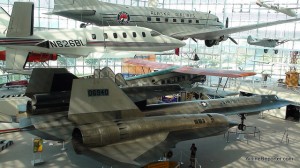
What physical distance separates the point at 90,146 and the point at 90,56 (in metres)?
3.07

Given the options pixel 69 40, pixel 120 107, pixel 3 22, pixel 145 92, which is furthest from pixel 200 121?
pixel 3 22

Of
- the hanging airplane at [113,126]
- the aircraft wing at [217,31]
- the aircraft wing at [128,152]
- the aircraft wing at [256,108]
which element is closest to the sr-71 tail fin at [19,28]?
A: the hanging airplane at [113,126]

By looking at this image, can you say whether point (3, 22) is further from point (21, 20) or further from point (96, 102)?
point (96, 102)

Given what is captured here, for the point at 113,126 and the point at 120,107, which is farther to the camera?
the point at 120,107

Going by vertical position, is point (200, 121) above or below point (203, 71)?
below

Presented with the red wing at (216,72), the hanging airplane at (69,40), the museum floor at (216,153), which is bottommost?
the museum floor at (216,153)

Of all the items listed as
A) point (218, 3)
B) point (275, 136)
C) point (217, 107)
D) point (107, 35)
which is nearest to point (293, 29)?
point (218, 3)

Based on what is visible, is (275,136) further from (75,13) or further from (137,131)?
(75,13)

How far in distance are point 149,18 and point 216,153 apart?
22.0ft

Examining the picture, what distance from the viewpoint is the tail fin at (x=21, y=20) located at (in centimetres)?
839

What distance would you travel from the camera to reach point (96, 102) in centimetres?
914

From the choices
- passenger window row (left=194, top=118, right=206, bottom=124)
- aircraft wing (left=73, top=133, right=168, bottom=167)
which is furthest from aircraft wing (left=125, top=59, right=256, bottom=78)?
aircraft wing (left=73, top=133, right=168, bottom=167)

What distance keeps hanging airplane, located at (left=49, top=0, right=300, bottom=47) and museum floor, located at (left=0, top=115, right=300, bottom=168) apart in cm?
515

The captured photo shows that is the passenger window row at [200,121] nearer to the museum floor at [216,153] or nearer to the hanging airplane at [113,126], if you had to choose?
the hanging airplane at [113,126]
